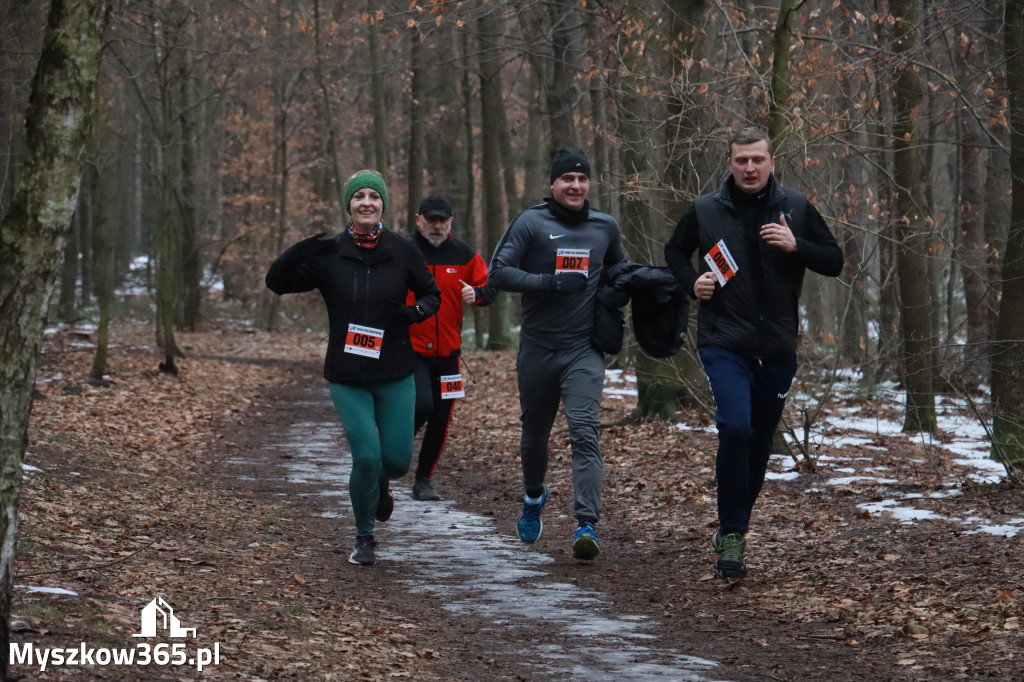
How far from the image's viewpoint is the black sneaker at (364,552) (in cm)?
759

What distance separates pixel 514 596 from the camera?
672 cm

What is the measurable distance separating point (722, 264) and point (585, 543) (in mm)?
1942

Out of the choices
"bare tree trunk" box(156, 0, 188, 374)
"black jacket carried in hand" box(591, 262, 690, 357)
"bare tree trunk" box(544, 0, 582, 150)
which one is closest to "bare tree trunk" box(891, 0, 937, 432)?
"bare tree trunk" box(544, 0, 582, 150)

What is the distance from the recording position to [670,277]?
24.3 ft

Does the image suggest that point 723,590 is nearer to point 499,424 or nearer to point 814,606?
point 814,606

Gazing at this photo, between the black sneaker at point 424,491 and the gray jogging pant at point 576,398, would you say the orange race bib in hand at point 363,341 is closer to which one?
the gray jogging pant at point 576,398

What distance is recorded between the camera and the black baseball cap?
32.8ft

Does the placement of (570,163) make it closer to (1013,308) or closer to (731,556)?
(731,556)

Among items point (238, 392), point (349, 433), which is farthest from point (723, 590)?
point (238, 392)

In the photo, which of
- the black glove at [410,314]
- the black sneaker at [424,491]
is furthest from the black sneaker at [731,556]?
the black sneaker at [424,491]

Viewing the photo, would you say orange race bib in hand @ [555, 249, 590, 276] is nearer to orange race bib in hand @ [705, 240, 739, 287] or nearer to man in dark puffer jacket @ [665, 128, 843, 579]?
man in dark puffer jacket @ [665, 128, 843, 579]

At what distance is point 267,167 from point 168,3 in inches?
970

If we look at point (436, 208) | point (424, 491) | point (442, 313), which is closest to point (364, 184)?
point (436, 208)

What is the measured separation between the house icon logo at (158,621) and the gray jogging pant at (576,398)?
2871 millimetres
